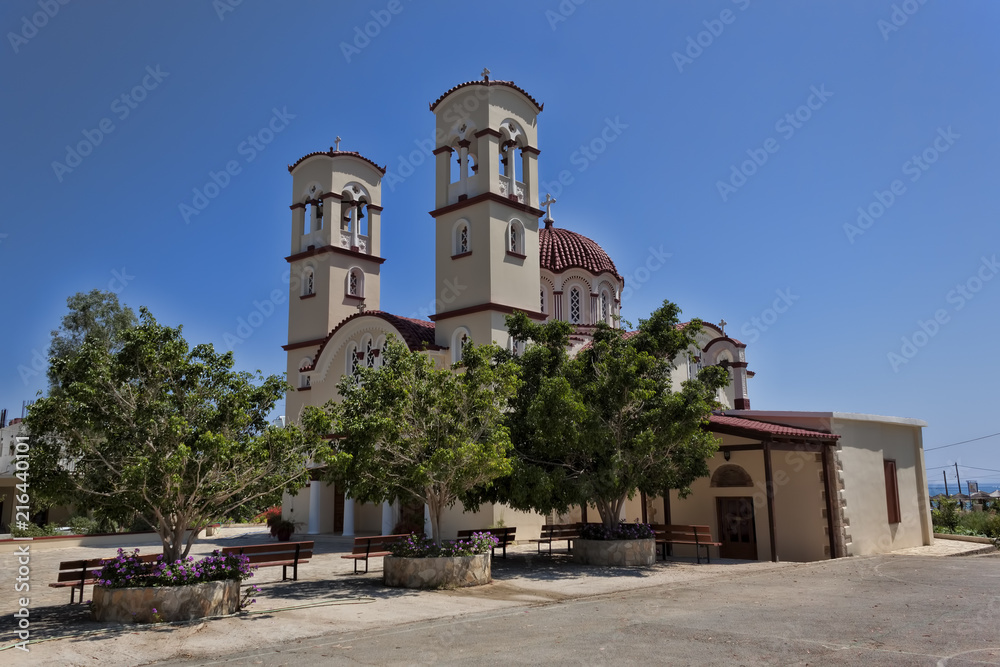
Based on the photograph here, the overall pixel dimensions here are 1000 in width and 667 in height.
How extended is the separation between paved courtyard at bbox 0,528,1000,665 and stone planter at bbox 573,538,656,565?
107cm

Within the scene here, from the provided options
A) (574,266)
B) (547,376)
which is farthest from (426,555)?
(574,266)

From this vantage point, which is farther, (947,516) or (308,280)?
(308,280)

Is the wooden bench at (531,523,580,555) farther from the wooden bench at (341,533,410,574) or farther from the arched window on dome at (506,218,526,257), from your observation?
the arched window on dome at (506,218,526,257)

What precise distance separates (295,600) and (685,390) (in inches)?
350

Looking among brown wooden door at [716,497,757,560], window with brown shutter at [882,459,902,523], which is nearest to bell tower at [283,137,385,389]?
brown wooden door at [716,497,757,560]

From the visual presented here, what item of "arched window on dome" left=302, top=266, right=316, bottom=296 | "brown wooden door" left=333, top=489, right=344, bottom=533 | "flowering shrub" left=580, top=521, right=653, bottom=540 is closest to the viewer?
"flowering shrub" left=580, top=521, right=653, bottom=540

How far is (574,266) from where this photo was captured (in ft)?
95.5

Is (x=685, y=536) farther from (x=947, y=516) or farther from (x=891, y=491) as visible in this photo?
(x=947, y=516)

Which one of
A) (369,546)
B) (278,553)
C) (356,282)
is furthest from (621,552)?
(356,282)

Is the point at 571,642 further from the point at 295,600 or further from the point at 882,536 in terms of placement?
the point at 882,536

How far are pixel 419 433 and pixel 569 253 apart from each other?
55.0 ft

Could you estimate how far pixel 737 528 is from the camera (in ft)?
65.8

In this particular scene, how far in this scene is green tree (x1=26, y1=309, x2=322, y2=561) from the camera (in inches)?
421

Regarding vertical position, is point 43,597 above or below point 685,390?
below
